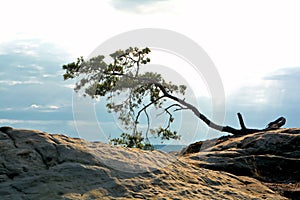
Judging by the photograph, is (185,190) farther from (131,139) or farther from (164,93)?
(164,93)

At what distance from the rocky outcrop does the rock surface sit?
3043 millimetres

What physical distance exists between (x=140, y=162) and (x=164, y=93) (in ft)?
58.5

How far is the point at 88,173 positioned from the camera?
7.80 meters

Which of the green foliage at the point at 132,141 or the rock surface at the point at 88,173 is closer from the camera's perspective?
the rock surface at the point at 88,173

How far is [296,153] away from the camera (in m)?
14.8

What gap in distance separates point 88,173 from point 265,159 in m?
8.35

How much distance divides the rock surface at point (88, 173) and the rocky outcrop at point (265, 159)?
304 cm

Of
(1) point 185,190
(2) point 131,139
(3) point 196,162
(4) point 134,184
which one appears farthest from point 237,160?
(2) point 131,139

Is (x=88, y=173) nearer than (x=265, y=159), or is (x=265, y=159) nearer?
(x=88, y=173)

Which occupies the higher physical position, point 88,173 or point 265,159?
point 88,173

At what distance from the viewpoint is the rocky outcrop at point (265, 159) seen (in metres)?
13.0

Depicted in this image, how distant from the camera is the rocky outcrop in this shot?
12992mm

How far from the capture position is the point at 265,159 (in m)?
14.1

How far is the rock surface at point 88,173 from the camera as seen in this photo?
722cm
